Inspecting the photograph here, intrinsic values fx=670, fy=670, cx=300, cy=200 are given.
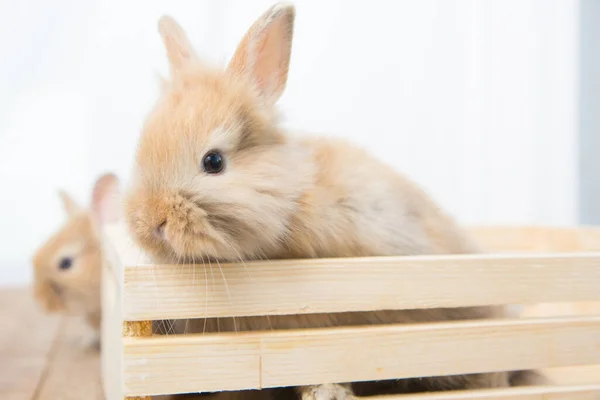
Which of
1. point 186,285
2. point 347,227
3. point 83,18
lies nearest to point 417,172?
point 83,18

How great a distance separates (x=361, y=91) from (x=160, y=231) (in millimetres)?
1419

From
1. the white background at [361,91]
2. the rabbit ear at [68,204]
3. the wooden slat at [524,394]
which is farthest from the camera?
the white background at [361,91]

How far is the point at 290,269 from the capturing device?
88 cm

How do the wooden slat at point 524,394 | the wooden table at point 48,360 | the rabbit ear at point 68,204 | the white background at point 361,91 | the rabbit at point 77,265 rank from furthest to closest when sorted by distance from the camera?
the white background at point 361,91 < the rabbit ear at point 68,204 < the rabbit at point 77,265 < the wooden table at point 48,360 < the wooden slat at point 524,394

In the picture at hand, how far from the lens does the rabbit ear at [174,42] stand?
3.31 ft

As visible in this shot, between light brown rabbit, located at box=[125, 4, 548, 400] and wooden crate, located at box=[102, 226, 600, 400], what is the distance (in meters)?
0.04

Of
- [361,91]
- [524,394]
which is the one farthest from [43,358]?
[361,91]

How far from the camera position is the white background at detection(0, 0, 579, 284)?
2.00m

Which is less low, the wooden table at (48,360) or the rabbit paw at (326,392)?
the rabbit paw at (326,392)

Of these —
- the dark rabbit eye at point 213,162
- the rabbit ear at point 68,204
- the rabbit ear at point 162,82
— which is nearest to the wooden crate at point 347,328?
the dark rabbit eye at point 213,162

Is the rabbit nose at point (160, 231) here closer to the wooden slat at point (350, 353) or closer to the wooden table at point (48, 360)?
the wooden slat at point (350, 353)

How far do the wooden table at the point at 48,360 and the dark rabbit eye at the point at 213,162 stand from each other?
40 centimetres

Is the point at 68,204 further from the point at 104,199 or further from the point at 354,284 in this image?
the point at 354,284

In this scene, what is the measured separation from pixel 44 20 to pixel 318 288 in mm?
1513
